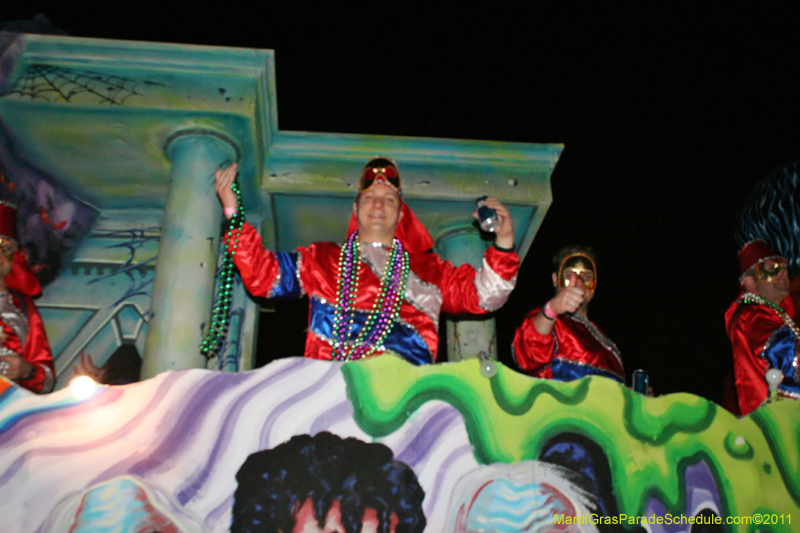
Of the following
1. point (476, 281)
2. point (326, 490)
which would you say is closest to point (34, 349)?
point (326, 490)

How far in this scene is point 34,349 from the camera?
3.45 meters

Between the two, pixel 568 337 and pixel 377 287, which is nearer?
pixel 377 287

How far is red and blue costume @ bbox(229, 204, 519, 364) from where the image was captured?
3045 millimetres

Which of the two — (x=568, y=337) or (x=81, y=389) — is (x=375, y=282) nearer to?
(x=568, y=337)

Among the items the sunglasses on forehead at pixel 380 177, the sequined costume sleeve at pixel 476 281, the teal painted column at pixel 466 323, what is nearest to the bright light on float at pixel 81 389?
the sequined costume sleeve at pixel 476 281

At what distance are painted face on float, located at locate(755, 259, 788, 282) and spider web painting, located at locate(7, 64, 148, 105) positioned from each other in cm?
359

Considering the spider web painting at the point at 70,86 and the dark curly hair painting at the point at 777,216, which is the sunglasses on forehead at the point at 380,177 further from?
the dark curly hair painting at the point at 777,216

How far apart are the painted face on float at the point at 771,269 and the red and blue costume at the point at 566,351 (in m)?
0.95

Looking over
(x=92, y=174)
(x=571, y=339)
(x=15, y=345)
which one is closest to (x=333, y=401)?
(x=571, y=339)

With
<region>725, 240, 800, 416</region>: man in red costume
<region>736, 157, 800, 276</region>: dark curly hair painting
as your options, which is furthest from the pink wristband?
<region>736, 157, 800, 276</region>: dark curly hair painting

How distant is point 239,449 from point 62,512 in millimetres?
537

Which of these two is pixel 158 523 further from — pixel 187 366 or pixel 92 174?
pixel 92 174

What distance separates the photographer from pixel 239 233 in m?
3.02

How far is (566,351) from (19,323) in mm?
2788
